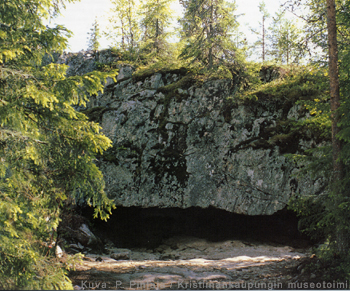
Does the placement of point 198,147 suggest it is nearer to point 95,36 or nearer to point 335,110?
point 335,110

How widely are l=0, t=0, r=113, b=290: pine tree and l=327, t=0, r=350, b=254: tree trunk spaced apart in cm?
548

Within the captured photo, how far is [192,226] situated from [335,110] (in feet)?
26.8

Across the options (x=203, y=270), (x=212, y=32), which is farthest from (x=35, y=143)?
(x=212, y=32)

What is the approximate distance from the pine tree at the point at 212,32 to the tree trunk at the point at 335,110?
6.11m

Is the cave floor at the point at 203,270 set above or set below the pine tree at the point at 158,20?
below

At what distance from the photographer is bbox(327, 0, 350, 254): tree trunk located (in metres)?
6.62

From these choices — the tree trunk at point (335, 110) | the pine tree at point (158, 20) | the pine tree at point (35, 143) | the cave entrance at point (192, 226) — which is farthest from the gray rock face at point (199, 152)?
the pine tree at point (35, 143)

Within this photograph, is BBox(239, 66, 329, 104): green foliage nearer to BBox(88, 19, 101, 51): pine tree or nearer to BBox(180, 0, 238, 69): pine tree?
BBox(180, 0, 238, 69): pine tree

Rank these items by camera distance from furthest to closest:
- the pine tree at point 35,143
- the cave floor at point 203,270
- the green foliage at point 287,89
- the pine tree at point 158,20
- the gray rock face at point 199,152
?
the pine tree at point 158,20 → the green foliage at point 287,89 → the gray rock face at point 199,152 → the cave floor at point 203,270 → the pine tree at point 35,143

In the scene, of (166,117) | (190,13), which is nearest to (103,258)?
(166,117)

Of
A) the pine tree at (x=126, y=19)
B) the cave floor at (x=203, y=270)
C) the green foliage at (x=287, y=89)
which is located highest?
the pine tree at (x=126, y=19)

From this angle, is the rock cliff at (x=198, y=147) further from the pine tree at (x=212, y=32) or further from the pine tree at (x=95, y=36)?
the pine tree at (x=95, y=36)

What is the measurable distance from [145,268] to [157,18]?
14.4m

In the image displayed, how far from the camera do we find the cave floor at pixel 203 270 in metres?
6.87
